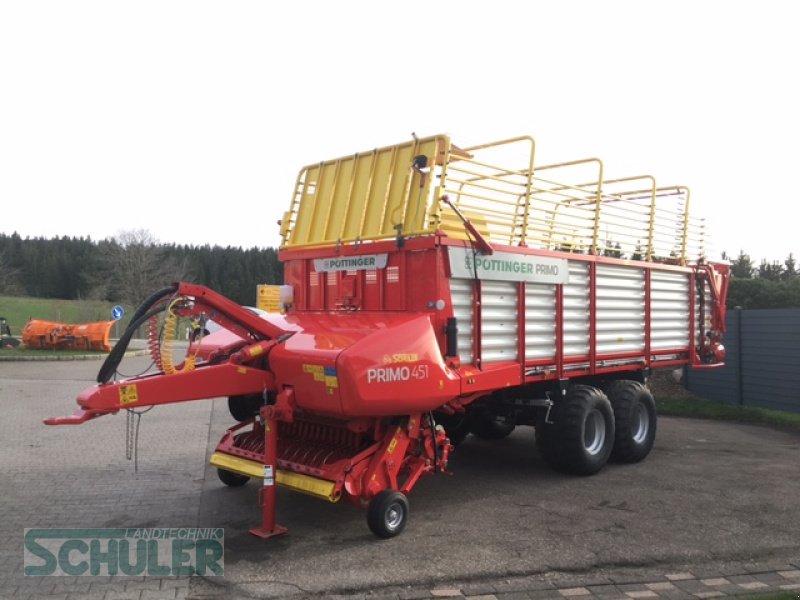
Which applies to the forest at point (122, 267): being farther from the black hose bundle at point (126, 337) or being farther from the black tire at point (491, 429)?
the black hose bundle at point (126, 337)

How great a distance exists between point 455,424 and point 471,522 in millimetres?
2456

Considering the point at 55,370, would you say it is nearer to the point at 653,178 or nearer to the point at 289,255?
the point at 289,255

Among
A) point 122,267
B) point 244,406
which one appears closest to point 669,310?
point 244,406

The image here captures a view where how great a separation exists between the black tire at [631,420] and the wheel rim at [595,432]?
474 mm

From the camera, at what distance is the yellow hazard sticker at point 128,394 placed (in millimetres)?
5109

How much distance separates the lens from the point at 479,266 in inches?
252

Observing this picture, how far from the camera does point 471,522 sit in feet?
19.9

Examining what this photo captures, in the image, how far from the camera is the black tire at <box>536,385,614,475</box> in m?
7.46

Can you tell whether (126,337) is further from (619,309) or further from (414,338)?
(619,309)

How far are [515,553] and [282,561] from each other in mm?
1778

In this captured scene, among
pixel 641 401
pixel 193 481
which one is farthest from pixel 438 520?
pixel 641 401

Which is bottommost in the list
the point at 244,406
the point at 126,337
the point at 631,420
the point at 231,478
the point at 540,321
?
the point at 231,478

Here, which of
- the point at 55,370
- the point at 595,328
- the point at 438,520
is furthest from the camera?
the point at 55,370

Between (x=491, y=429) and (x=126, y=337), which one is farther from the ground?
(x=126, y=337)
